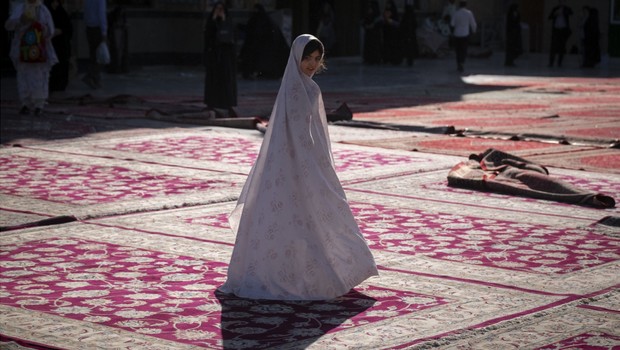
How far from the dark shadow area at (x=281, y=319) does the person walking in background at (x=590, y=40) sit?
21934 mm

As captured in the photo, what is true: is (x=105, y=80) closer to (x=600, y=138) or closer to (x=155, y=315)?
(x=600, y=138)

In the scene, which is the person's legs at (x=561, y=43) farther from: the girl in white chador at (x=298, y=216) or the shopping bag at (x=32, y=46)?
the girl in white chador at (x=298, y=216)

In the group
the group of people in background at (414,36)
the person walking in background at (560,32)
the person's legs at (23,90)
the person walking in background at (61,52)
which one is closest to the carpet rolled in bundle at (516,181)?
the person's legs at (23,90)

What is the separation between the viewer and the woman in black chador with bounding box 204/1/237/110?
15008mm

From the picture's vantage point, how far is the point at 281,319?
17.7 feet

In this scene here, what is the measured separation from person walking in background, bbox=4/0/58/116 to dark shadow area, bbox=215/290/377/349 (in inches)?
335

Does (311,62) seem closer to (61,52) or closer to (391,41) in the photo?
(61,52)

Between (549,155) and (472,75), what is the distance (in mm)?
12751

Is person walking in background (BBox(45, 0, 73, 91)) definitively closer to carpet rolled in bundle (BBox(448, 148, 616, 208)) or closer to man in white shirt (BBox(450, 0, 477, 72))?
man in white shirt (BBox(450, 0, 477, 72))

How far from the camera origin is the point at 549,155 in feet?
37.6

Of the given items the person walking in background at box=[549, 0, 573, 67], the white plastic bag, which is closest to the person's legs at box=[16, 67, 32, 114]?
the white plastic bag

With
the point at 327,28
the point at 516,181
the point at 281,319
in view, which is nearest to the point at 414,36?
the point at 327,28

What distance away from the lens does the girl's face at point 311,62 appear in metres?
5.87

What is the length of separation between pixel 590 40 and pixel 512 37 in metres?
1.65
